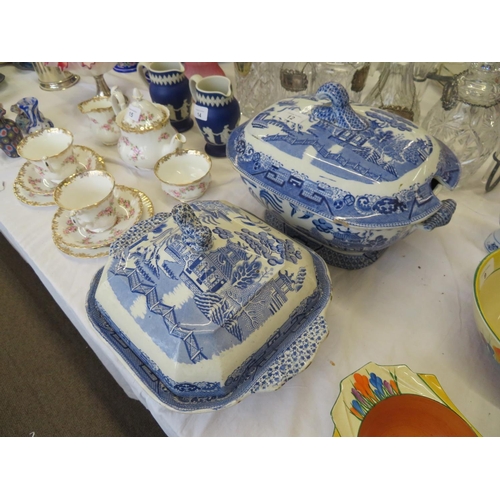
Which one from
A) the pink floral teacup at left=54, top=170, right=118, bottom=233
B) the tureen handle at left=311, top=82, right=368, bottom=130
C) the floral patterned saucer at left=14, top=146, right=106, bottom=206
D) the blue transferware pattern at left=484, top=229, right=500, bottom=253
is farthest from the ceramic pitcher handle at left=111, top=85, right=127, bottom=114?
the blue transferware pattern at left=484, top=229, right=500, bottom=253

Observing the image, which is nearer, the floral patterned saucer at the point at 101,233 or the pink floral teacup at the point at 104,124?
the floral patterned saucer at the point at 101,233

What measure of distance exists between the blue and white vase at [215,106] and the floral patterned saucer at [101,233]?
0.80ft

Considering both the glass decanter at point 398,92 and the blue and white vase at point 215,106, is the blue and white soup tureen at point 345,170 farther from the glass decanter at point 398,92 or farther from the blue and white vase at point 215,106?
the glass decanter at point 398,92

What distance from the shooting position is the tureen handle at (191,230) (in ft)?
1.53

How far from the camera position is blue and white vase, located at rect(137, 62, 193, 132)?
923 millimetres

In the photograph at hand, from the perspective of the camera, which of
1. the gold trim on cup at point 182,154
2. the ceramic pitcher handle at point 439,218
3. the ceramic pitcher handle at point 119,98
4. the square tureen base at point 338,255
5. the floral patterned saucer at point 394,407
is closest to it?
the floral patterned saucer at point 394,407

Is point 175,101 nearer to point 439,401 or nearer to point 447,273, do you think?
point 447,273

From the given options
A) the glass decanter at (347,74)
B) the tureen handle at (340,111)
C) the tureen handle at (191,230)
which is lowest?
the tureen handle at (191,230)

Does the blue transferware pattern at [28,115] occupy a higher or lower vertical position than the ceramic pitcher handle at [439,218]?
lower

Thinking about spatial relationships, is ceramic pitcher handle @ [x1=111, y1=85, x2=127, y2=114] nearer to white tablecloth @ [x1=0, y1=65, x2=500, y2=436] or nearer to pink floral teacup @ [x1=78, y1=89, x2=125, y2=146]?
pink floral teacup @ [x1=78, y1=89, x2=125, y2=146]

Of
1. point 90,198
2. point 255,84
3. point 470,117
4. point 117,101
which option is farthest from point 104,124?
point 470,117

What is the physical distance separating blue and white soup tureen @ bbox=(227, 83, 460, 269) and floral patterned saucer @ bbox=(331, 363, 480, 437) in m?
0.21

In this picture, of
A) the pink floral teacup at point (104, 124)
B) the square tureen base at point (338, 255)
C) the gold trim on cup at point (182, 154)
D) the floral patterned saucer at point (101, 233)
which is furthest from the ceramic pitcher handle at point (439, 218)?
the pink floral teacup at point (104, 124)

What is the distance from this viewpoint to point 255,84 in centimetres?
103
